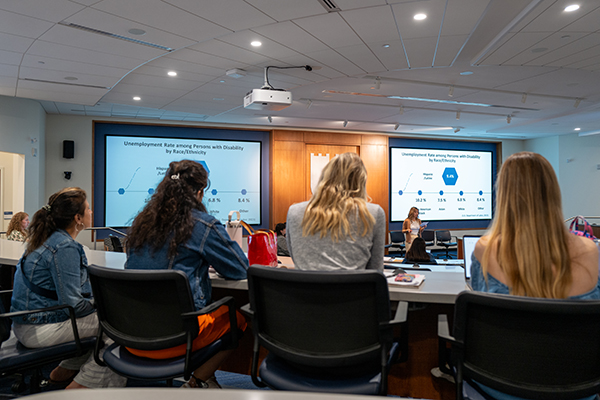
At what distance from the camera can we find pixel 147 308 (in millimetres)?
1686

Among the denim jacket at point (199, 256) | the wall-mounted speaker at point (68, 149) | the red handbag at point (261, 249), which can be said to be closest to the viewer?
the denim jacket at point (199, 256)

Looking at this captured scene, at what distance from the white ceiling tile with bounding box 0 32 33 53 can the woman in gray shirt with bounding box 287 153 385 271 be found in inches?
146

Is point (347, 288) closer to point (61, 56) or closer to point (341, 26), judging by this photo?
point (341, 26)

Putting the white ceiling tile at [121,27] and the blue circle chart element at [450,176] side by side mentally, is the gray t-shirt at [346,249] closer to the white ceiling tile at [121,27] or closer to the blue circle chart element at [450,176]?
the white ceiling tile at [121,27]

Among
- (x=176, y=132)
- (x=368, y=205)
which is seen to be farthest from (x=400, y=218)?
(x=368, y=205)

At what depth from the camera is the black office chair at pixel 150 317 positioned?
164cm

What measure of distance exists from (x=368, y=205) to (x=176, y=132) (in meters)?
7.78

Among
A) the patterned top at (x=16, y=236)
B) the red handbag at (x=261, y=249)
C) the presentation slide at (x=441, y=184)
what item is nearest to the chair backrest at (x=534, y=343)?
the red handbag at (x=261, y=249)

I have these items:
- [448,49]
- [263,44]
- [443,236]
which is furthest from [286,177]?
[448,49]

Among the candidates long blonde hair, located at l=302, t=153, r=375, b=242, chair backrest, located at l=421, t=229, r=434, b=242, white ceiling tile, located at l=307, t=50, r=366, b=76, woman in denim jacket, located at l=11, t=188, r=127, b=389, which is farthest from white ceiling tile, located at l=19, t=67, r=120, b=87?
chair backrest, located at l=421, t=229, r=434, b=242

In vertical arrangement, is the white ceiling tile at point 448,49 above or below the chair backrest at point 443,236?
above

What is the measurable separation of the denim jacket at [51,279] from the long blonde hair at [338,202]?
1.16 m

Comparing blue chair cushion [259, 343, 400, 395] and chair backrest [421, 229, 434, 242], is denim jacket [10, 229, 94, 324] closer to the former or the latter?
blue chair cushion [259, 343, 400, 395]

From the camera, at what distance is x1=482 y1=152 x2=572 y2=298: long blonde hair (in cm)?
136
